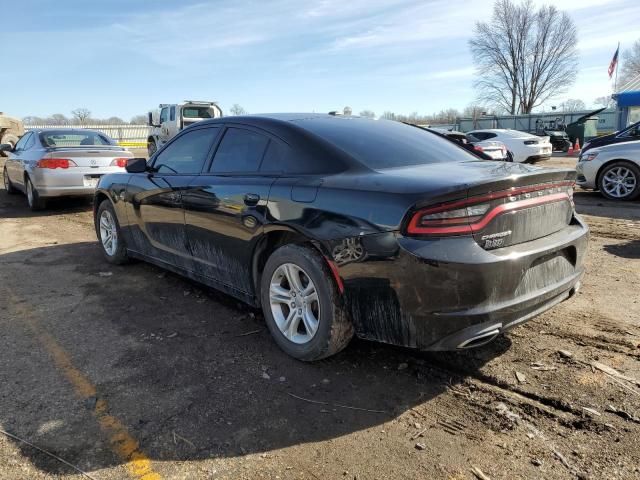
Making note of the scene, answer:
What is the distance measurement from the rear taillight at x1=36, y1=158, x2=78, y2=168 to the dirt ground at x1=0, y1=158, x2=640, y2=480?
4.92 metres

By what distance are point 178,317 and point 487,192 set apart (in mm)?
2606

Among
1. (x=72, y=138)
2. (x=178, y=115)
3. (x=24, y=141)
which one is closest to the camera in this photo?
(x=72, y=138)

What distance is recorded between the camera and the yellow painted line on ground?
226 centimetres

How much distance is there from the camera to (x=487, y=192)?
258 cm

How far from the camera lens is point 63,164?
28.1ft

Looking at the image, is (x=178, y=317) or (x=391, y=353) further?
(x=178, y=317)

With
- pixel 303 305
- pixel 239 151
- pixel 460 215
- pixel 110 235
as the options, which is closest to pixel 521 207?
pixel 460 215

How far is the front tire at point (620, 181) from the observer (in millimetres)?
9102

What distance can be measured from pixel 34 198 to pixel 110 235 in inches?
182

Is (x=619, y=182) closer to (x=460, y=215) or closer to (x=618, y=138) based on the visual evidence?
(x=618, y=138)

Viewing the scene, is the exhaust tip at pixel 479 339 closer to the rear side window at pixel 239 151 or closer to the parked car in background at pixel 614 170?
the rear side window at pixel 239 151

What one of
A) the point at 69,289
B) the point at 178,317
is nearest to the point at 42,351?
the point at 178,317

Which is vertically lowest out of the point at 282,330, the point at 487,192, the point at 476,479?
the point at 476,479

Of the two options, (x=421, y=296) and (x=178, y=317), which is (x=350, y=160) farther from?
(x=178, y=317)
